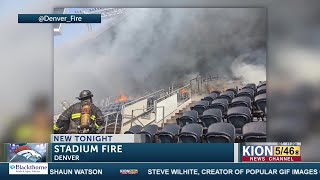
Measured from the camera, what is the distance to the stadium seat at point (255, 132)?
2.73 m

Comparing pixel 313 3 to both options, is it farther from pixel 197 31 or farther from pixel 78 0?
pixel 78 0

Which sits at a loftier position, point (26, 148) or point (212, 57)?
point (212, 57)

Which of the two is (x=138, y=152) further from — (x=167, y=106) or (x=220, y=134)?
(x=220, y=134)

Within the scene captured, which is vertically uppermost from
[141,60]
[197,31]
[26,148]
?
[197,31]

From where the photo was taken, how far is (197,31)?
2.73m

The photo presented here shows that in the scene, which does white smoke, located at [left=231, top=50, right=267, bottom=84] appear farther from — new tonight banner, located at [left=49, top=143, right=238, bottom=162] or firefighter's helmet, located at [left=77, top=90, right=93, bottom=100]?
firefighter's helmet, located at [left=77, top=90, right=93, bottom=100]

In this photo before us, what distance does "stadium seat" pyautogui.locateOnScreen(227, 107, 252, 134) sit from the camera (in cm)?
279

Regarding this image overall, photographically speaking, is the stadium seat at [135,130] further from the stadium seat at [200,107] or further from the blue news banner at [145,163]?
the stadium seat at [200,107]

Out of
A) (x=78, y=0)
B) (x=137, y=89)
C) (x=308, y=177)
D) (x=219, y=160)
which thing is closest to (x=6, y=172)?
(x=137, y=89)

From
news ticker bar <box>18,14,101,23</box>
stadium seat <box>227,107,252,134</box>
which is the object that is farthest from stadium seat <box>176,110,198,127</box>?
news ticker bar <box>18,14,101,23</box>

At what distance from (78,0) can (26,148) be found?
3.76ft

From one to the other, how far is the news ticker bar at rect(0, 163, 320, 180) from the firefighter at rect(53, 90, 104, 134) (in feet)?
0.84

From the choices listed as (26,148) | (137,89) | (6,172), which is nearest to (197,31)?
(137,89)

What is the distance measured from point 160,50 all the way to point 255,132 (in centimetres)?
93
